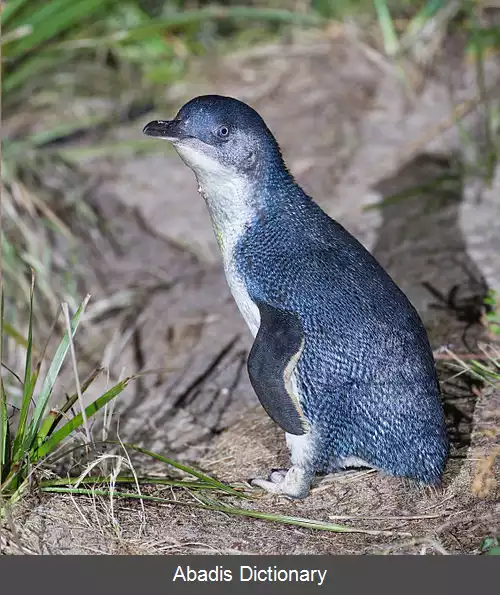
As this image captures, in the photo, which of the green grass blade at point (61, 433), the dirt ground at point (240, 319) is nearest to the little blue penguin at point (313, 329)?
the dirt ground at point (240, 319)

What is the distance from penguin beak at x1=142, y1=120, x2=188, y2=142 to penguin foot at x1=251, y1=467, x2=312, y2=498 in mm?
878

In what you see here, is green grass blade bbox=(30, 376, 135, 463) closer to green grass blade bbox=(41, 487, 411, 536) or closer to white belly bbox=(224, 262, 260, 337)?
green grass blade bbox=(41, 487, 411, 536)

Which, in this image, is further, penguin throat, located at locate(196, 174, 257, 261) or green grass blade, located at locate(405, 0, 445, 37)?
green grass blade, located at locate(405, 0, 445, 37)

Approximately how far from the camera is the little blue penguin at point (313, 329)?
238 cm

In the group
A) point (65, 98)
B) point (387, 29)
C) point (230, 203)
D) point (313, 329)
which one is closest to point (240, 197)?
point (230, 203)

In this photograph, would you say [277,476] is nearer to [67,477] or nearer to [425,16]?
[67,477]

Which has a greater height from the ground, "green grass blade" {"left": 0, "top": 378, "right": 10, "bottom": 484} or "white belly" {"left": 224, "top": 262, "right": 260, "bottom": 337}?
"white belly" {"left": 224, "top": 262, "right": 260, "bottom": 337}

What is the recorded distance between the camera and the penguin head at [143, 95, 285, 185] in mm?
2500

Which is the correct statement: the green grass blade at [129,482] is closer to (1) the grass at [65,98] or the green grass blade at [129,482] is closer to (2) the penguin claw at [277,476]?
(2) the penguin claw at [277,476]

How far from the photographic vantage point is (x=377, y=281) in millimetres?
2469

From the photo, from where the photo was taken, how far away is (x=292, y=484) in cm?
247

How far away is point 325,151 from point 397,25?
0.85m

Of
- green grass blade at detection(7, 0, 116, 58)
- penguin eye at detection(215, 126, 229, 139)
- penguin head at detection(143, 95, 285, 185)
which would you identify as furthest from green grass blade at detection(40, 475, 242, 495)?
green grass blade at detection(7, 0, 116, 58)

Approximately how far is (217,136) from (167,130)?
0.42 feet
